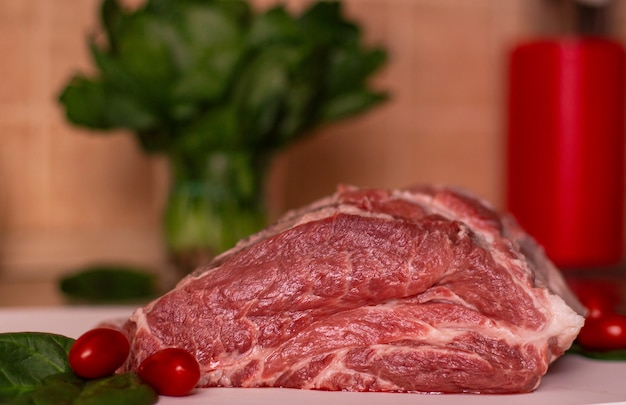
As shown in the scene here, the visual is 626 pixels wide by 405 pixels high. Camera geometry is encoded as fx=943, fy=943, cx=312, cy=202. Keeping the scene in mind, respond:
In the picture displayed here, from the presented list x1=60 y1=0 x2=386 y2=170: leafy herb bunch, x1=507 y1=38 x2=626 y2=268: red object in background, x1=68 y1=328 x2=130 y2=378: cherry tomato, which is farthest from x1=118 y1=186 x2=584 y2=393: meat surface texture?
x1=507 y1=38 x2=626 y2=268: red object in background

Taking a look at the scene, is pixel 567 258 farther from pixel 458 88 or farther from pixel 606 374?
pixel 606 374

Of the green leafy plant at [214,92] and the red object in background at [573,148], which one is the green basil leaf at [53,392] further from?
the red object in background at [573,148]

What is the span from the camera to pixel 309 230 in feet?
4.58

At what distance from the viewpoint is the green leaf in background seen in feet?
7.68

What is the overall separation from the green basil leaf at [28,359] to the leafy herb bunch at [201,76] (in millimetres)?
1198

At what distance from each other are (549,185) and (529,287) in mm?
1975

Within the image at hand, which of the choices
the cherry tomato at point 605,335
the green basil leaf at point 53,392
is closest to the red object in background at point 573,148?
the cherry tomato at point 605,335

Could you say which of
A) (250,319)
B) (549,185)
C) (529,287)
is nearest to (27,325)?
(250,319)

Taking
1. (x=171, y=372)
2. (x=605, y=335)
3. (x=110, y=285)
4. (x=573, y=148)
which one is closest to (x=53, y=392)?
(x=171, y=372)

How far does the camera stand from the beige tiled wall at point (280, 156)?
3045mm

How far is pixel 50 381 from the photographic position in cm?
122

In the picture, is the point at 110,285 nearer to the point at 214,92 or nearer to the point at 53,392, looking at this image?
the point at 214,92

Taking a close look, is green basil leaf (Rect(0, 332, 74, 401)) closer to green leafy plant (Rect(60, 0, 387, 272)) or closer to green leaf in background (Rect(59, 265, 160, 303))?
green leaf in background (Rect(59, 265, 160, 303))

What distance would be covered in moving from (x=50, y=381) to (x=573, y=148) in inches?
93.9
